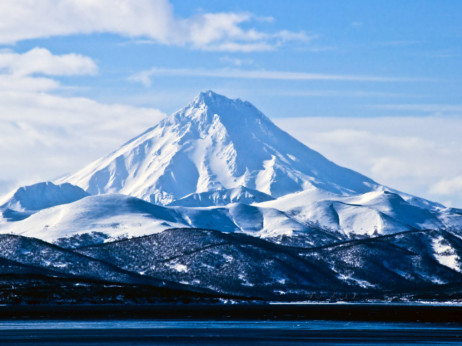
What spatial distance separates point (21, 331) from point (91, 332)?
1140 cm

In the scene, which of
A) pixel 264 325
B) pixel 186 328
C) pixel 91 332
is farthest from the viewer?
pixel 264 325

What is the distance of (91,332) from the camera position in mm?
168250

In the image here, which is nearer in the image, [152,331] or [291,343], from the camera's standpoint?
[291,343]

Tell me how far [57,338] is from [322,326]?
197ft

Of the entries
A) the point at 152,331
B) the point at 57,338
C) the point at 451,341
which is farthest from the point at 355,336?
the point at 57,338

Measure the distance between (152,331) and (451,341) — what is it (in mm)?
50969

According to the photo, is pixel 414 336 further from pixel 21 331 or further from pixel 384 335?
pixel 21 331

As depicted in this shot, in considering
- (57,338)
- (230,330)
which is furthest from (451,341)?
(57,338)

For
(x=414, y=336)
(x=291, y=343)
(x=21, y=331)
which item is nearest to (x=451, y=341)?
(x=414, y=336)

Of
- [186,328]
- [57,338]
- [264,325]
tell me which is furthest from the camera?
[264,325]

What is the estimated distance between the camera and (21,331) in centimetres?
16888

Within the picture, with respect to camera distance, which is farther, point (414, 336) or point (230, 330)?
point (230, 330)

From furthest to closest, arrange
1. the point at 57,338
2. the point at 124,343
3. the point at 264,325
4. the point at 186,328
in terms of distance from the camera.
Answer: the point at 264,325 < the point at 186,328 < the point at 57,338 < the point at 124,343

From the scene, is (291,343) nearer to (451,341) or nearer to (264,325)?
(451,341)
